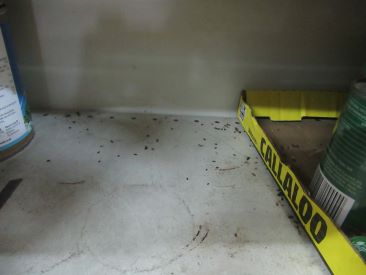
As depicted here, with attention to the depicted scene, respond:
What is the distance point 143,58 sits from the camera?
61 centimetres

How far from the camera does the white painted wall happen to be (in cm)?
56

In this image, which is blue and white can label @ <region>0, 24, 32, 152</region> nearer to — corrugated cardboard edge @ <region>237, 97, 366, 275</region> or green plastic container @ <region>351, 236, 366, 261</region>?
corrugated cardboard edge @ <region>237, 97, 366, 275</region>

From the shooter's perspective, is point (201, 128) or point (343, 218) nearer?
point (343, 218)

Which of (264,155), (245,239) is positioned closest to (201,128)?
(264,155)

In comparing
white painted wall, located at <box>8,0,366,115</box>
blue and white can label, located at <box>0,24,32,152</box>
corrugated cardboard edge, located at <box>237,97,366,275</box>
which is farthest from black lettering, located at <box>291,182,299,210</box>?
blue and white can label, located at <box>0,24,32,152</box>

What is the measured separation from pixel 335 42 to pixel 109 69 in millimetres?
441

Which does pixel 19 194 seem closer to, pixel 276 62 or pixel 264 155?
pixel 264 155

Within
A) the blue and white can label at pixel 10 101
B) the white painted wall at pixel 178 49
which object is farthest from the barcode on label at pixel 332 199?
the blue and white can label at pixel 10 101

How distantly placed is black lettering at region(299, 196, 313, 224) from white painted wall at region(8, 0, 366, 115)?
30 centimetres

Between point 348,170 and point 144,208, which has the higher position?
point 348,170

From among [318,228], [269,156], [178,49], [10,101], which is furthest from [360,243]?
[10,101]

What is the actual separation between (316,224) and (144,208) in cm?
23

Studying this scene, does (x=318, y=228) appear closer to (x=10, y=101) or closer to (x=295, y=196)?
(x=295, y=196)

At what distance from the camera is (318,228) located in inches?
15.2
